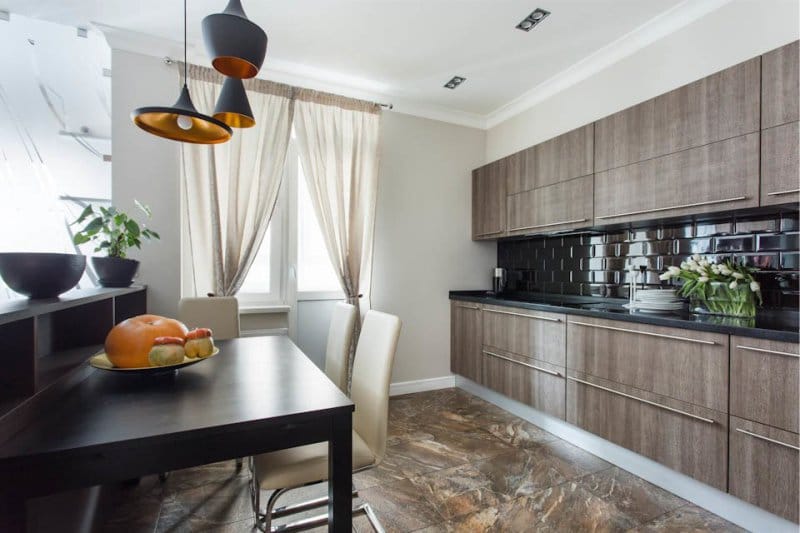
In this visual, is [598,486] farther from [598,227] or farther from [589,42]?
[589,42]

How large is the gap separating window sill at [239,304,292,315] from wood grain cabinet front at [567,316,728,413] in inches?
85.2

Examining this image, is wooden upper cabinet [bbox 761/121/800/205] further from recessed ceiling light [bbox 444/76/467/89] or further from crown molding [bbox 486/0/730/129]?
recessed ceiling light [bbox 444/76/467/89]

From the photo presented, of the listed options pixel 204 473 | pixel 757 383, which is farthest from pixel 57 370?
pixel 757 383

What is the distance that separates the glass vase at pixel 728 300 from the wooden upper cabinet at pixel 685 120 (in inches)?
30.3

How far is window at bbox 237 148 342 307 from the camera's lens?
10.3 ft

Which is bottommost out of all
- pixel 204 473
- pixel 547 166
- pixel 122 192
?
pixel 204 473

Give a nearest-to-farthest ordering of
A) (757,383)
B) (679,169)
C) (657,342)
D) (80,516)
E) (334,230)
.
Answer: (80,516)
(757,383)
(657,342)
(679,169)
(334,230)

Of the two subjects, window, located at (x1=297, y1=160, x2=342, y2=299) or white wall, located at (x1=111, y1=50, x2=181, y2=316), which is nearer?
white wall, located at (x1=111, y1=50, x2=181, y2=316)

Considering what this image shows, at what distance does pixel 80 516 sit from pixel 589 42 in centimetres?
377

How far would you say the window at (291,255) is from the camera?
3135mm

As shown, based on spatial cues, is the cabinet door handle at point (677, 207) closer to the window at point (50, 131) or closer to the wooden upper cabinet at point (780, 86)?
the wooden upper cabinet at point (780, 86)

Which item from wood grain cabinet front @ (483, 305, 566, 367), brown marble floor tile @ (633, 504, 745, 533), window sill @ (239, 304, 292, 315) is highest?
window sill @ (239, 304, 292, 315)

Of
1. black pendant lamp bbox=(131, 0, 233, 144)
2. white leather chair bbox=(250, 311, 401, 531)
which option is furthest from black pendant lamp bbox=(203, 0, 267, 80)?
white leather chair bbox=(250, 311, 401, 531)

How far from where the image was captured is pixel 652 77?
2508 mm
